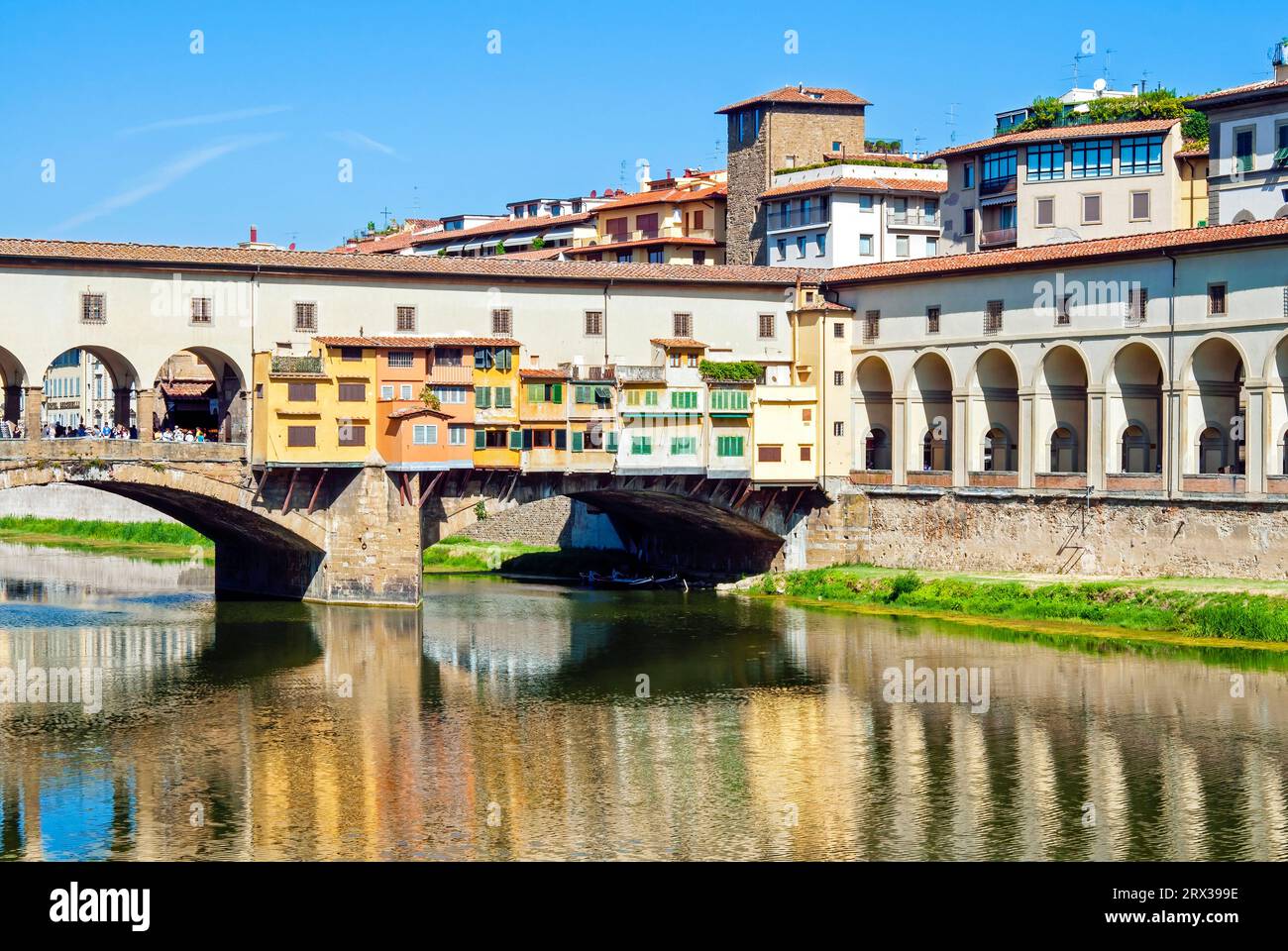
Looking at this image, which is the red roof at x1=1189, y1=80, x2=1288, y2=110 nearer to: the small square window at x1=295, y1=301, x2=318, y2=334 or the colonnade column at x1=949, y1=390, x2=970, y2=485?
the colonnade column at x1=949, y1=390, x2=970, y2=485

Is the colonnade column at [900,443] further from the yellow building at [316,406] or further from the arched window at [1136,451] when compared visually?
the yellow building at [316,406]

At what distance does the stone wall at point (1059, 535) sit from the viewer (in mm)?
55562

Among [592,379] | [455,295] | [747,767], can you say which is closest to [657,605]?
[592,379]

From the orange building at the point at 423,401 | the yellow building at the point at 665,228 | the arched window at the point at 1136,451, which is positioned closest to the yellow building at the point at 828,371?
the arched window at the point at 1136,451

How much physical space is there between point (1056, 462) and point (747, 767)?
30.1 m

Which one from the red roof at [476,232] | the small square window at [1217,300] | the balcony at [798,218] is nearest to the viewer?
the small square window at [1217,300]

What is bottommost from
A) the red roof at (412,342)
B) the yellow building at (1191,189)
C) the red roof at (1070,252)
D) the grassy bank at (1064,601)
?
the grassy bank at (1064,601)

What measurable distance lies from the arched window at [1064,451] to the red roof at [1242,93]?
1357cm

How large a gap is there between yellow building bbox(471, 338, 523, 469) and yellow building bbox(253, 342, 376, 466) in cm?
339

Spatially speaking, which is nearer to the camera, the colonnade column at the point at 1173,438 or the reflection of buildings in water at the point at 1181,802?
the reflection of buildings in water at the point at 1181,802

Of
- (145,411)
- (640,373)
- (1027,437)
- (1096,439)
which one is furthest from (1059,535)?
(145,411)

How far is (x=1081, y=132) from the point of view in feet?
249

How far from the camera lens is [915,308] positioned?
66.5 metres

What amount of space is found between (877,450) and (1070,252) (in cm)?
1217
